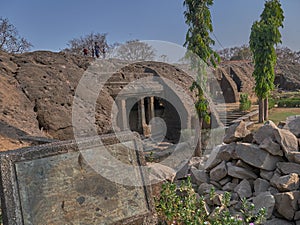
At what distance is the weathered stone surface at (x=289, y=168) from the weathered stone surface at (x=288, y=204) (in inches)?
15.8

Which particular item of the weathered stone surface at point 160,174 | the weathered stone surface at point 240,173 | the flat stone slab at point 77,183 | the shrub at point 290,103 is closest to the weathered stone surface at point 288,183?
the weathered stone surface at point 240,173

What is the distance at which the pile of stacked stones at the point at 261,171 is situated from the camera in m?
3.73

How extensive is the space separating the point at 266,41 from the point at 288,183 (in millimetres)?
9198

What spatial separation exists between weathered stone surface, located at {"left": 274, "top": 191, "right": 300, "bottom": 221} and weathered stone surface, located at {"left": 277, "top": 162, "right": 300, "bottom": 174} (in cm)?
40

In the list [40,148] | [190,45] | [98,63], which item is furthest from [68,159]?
[98,63]

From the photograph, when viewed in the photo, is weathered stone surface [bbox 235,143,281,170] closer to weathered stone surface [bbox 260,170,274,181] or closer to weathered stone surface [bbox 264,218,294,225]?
weathered stone surface [bbox 260,170,274,181]

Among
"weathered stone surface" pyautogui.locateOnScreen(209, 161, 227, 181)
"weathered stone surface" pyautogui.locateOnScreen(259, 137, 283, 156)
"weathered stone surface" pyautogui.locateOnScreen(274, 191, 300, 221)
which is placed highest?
"weathered stone surface" pyautogui.locateOnScreen(259, 137, 283, 156)

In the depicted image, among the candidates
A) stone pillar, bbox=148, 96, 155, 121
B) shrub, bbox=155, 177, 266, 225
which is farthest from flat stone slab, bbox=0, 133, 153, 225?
stone pillar, bbox=148, 96, 155, 121

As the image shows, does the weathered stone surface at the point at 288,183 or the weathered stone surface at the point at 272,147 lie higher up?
the weathered stone surface at the point at 272,147

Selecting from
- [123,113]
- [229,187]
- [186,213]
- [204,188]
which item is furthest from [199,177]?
[123,113]

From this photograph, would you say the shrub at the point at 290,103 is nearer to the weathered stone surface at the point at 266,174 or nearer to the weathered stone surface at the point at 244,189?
the weathered stone surface at the point at 266,174

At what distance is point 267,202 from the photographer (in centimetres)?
372

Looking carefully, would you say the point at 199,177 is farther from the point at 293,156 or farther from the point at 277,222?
A: the point at 293,156

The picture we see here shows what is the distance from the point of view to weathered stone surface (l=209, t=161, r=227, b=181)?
15.0 ft
